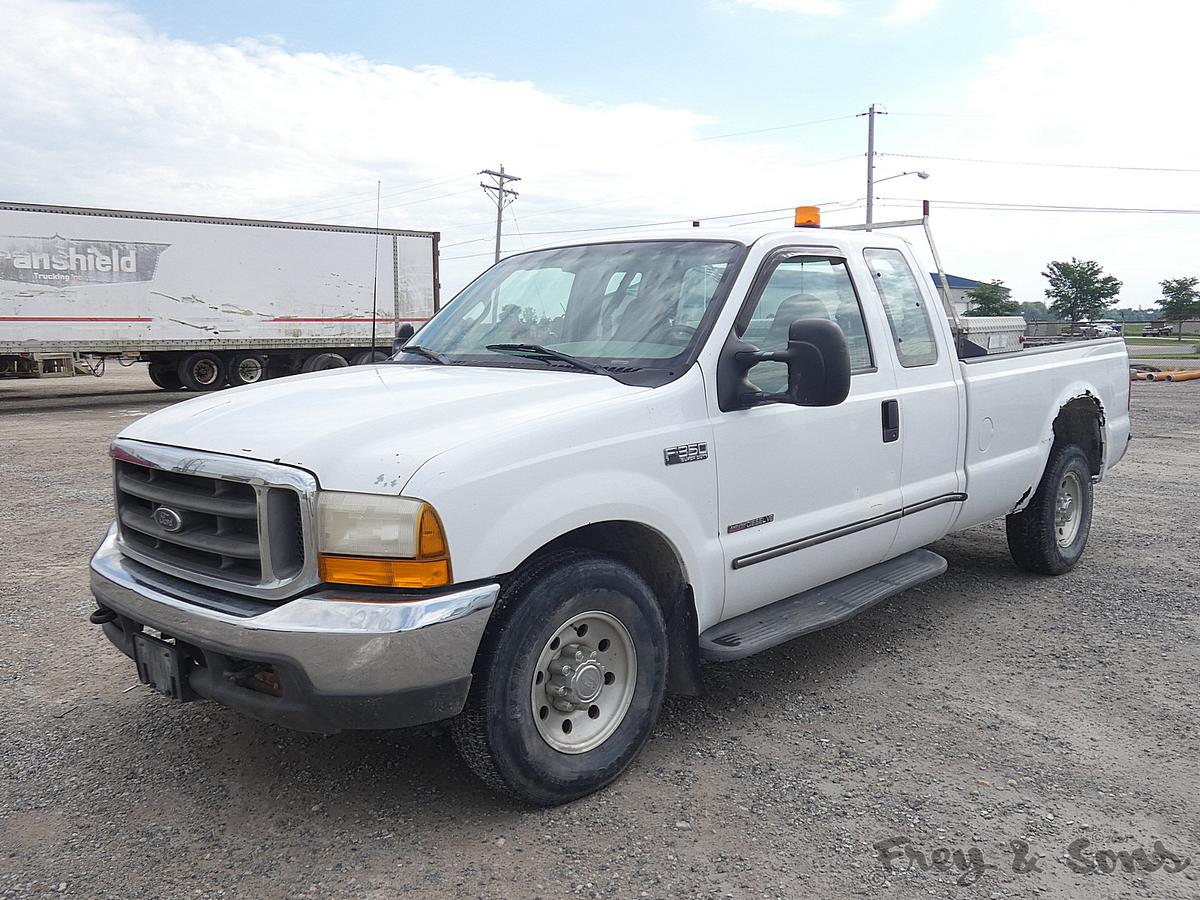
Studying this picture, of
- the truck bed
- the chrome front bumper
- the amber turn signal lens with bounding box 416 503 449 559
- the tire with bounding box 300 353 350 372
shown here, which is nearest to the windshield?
the amber turn signal lens with bounding box 416 503 449 559

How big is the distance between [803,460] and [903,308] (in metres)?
1.22

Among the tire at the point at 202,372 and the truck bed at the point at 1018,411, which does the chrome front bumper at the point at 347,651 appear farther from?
the tire at the point at 202,372

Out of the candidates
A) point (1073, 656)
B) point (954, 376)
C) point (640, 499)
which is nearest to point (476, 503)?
point (640, 499)

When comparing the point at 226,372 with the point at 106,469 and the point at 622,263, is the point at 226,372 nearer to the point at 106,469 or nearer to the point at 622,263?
the point at 106,469

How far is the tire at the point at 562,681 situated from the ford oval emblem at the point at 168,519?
1037 mm

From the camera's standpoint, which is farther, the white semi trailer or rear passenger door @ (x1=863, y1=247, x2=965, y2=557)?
the white semi trailer

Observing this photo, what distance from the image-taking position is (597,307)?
3.98 m

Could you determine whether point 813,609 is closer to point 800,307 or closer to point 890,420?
point 890,420

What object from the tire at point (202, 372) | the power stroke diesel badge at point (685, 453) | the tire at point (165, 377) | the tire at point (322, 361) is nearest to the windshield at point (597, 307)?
the power stroke diesel badge at point (685, 453)

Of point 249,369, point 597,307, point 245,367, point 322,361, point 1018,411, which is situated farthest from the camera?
point 322,361

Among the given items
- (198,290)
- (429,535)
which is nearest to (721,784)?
A: (429,535)

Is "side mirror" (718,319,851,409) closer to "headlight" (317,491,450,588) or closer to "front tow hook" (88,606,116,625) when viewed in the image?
"headlight" (317,491,450,588)

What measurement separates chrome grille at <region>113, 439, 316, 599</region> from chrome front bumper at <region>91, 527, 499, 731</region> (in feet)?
0.30

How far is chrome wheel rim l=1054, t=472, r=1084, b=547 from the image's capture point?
590cm
